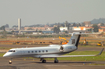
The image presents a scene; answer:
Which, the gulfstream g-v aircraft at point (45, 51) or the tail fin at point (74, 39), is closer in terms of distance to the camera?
the gulfstream g-v aircraft at point (45, 51)

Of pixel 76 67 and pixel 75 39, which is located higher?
pixel 75 39

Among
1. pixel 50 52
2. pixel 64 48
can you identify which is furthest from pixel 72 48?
pixel 50 52

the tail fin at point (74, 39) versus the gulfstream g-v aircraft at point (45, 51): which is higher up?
the tail fin at point (74, 39)

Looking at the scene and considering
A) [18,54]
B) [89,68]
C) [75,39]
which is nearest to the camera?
[89,68]

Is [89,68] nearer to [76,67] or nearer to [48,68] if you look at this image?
[76,67]

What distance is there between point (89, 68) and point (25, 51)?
12.6m

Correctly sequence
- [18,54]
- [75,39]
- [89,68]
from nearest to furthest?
[89,68] → [18,54] → [75,39]

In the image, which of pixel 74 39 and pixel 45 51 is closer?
pixel 45 51

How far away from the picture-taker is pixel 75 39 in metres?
42.2

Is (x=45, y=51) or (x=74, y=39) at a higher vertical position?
(x=74, y=39)

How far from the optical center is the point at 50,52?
40.9 meters

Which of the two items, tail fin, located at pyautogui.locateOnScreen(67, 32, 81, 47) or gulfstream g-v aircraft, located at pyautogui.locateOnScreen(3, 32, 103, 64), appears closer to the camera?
gulfstream g-v aircraft, located at pyautogui.locateOnScreen(3, 32, 103, 64)

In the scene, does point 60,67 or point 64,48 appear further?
point 64,48

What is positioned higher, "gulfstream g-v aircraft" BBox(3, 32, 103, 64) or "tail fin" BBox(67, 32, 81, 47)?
"tail fin" BBox(67, 32, 81, 47)
